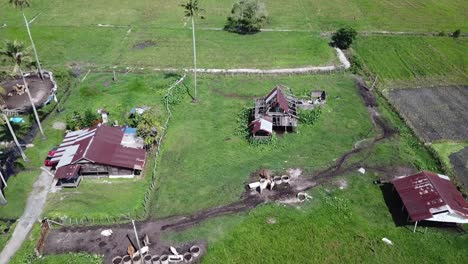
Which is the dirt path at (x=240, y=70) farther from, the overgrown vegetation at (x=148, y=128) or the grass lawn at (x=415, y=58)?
the overgrown vegetation at (x=148, y=128)

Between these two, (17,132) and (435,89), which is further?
(435,89)

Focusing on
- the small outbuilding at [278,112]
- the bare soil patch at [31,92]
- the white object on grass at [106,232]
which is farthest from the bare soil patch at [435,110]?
the bare soil patch at [31,92]

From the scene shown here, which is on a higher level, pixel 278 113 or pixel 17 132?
pixel 278 113

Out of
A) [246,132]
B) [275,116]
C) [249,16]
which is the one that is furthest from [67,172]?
[249,16]

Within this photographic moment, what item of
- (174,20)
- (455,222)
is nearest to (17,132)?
(174,20)

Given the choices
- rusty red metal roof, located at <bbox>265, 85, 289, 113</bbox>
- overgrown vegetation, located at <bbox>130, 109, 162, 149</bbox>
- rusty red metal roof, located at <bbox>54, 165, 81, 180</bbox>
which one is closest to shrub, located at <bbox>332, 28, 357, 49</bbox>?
rusty red metal roof, located at <bbox>265, 85, 289, 113</bbox>

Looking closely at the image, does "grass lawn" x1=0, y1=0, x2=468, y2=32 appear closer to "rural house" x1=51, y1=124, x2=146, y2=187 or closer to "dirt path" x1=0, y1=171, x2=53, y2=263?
"rural house" x1=51, y1=124, x2=146, y2=187

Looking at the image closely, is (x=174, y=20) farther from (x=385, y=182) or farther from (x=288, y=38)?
(x=385, y=182)
